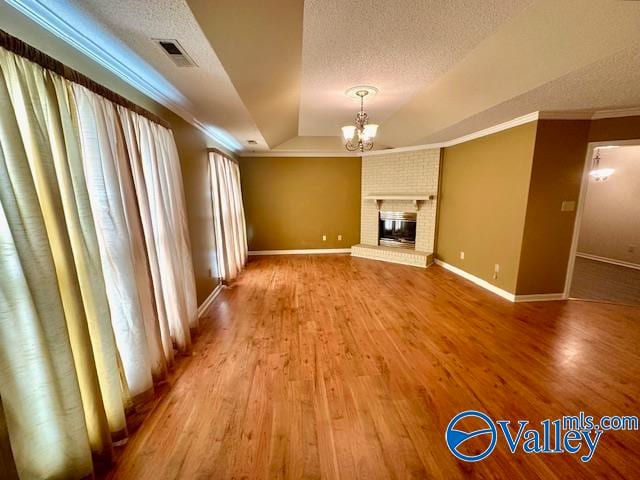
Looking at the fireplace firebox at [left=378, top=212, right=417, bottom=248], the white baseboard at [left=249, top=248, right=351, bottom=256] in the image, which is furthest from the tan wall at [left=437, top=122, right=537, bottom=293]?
the white baseboard at [left=249, top=248, right=351, bottom=256]

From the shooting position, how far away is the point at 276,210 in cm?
592

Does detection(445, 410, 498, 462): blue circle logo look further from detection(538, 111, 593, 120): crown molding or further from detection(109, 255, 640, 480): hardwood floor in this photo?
detection(538, 111, 593, 120): crown molding

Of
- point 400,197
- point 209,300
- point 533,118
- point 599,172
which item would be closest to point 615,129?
point 533,118

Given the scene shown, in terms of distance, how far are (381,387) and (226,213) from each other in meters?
3.25

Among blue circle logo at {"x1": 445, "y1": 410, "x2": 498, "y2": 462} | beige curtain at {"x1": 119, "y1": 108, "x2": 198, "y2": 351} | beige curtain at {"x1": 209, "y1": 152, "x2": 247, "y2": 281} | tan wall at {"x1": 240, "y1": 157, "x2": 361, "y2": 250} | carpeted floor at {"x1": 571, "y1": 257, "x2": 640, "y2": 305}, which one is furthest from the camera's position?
tan wall at {"x1": 240, "y1": 157, "x2": 361, "y2": 250}

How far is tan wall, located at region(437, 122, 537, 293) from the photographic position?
324 centimetres

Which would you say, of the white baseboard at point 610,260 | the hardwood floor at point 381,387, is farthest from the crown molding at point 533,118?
the white baseboard at point 610,260

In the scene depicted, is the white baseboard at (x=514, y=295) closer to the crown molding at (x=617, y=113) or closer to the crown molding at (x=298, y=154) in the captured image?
the crown molding at (x=617, y=113)

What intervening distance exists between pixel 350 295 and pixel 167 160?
9.02 ft

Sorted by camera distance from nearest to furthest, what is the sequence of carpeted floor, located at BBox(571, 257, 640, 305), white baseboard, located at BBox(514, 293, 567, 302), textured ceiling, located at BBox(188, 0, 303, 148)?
textured ceiling, located at BBox(188, 0, 303, 148) < white baseboard, located at BBox(514, 293, 567, 302) < carpeted floor, located at BBox(571, 257, 640, 305)

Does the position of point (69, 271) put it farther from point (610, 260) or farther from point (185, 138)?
point (610, 260)

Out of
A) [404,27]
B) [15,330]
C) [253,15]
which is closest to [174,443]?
[15,330]

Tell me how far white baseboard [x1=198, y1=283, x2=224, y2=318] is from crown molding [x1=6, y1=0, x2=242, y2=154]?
225 centimetres

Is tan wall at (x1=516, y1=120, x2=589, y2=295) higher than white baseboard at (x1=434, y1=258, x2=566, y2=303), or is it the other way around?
tan wall at (x1=516, y1=120, x2=589, y2=295)
